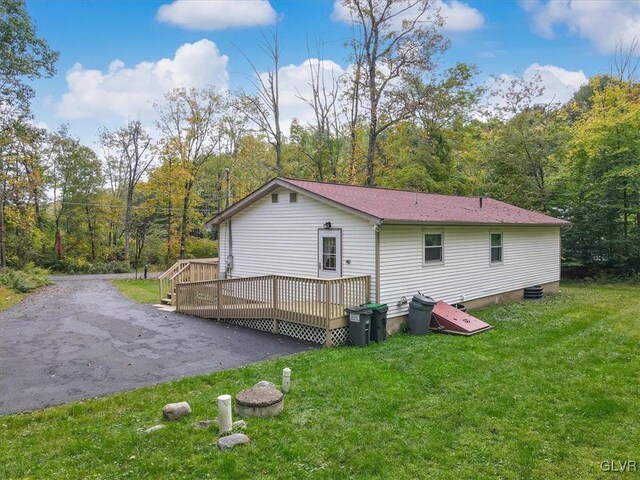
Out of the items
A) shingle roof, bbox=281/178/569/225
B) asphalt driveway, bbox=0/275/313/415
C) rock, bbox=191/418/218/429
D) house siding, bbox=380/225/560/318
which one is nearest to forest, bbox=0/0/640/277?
house siding, bbox=380/225/560/318

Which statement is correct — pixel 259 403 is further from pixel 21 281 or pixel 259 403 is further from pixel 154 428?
pixel 21 281

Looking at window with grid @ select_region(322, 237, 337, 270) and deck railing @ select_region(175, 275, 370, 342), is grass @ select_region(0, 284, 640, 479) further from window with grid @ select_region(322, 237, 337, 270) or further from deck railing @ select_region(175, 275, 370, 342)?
window with grid @ select_region(322, 237, 337, 270)

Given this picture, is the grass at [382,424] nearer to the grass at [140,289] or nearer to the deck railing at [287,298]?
the deck railing at [287,298]

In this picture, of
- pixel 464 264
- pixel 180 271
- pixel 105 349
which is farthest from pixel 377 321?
pixel 180 271

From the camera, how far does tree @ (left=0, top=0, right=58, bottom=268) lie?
17.1 meters

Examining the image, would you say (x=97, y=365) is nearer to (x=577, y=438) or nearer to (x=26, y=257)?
(x=577, y=438)

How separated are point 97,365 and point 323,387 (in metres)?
4.14

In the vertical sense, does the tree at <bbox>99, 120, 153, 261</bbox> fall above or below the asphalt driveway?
above

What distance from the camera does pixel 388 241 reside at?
9.65 meters

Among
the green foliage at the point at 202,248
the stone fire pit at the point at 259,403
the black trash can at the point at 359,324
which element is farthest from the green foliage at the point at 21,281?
the stone fire pit at the point at 259,403

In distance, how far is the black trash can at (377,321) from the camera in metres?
8.91

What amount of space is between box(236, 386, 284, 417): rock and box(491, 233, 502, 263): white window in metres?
9.95

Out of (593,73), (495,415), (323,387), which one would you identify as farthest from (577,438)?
(593,73)

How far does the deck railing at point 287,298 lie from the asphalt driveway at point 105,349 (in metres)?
0.46
